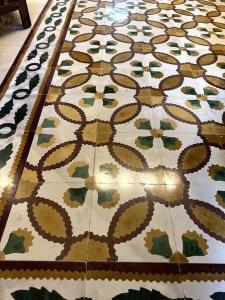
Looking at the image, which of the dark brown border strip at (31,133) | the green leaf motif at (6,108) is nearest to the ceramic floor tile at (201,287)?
the dark brown border strip at (31,133)

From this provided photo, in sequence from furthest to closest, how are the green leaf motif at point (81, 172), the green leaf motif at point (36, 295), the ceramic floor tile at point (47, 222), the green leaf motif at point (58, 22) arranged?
the green leaf motif at point (58, 22)
the green leaf motif at point (81, 172)
the ceramic floor tile at point (47, 222)
the green leaf motif at point (36, 295)

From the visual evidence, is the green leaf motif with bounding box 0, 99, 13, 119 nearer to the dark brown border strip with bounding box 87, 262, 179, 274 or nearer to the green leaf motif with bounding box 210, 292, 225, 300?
the dark brown border strip with bounding box 87, 262, 179, 274

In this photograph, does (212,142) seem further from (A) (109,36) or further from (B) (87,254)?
(A) (109,36)

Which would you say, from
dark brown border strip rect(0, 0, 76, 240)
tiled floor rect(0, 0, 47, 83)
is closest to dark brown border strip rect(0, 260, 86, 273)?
dark brown border strip rect(0, 0, 76, 240)

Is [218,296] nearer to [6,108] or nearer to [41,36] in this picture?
[6,108]

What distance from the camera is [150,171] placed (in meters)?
1.47

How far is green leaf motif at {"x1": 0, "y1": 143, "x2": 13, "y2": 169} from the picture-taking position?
1.50m

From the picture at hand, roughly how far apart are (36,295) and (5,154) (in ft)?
2.48

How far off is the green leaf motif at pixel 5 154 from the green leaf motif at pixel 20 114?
202 millimetres

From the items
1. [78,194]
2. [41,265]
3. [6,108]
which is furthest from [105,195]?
[6,108]

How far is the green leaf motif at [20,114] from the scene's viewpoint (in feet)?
5.71

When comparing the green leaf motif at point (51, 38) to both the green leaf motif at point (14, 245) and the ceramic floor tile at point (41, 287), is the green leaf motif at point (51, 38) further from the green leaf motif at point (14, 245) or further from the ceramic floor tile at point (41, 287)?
the ceramic floor tile at point (41, 287)

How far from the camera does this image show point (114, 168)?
4.84ft

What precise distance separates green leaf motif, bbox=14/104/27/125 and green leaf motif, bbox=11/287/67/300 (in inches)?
38.3
